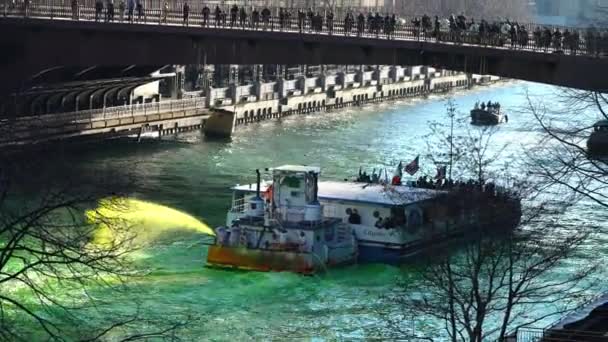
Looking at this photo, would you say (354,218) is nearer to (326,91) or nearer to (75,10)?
(75,10)

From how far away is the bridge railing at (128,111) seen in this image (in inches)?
2510

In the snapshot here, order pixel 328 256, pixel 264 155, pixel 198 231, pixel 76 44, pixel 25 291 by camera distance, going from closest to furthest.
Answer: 1. pixel 25 291
2. pixel 328 256
3. pixel 198 231
4. pixel 76 44
5. pixel 264 155

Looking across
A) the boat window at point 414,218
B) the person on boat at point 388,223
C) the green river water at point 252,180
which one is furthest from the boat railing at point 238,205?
the boat window at point 414,218

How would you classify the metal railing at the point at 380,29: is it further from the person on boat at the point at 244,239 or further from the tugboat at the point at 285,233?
the person on boat at the point at 244,239

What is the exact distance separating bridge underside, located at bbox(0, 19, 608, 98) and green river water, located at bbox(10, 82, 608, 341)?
8.10ft

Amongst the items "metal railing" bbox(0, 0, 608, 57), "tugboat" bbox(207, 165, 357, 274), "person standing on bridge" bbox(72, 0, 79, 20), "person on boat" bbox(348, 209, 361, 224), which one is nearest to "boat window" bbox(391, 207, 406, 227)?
"person on boat" bbox(348, 209, 361, 224)

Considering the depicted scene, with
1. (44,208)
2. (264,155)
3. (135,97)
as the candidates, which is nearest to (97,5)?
(264,155)

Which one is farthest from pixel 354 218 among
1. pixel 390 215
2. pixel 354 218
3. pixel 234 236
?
pixel 234 236

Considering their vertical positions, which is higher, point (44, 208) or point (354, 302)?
point (44, 208)

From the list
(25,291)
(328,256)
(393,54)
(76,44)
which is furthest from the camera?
(76,44)

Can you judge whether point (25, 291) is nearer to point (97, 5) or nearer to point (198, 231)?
point (198, 231)

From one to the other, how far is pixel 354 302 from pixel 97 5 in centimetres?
2291

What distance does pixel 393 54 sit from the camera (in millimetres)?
54062

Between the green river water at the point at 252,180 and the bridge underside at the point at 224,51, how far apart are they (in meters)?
2.47
